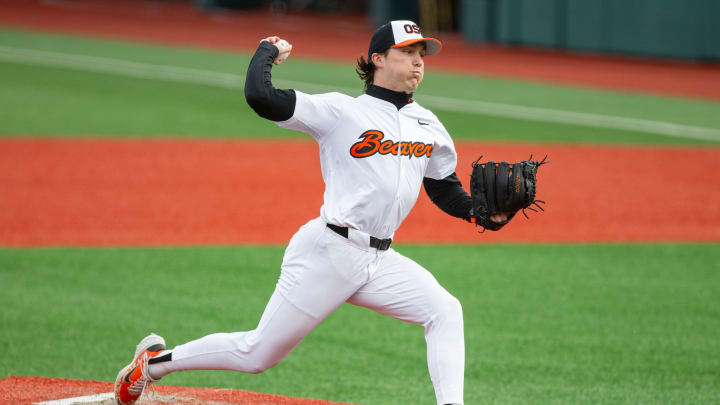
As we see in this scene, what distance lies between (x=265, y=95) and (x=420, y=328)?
3.08 metres

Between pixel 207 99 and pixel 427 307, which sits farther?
pixel 207 99

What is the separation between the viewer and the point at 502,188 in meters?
4.52

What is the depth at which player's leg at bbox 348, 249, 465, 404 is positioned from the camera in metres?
4.44

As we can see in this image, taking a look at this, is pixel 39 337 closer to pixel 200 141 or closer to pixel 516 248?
pixel 516 248

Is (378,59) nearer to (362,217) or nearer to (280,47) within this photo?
(280,47)

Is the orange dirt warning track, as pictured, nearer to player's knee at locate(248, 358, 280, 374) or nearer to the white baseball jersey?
player's knee at locate(248, 358, 280, 374)

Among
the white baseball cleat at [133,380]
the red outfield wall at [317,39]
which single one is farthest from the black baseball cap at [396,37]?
the red outfield wall at [317,39]

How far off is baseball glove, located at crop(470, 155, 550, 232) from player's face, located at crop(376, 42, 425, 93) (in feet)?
1.49

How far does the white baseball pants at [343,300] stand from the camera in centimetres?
442

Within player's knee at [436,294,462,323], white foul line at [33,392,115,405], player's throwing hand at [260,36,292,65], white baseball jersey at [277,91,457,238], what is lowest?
white foul line at [33,392,115,405]

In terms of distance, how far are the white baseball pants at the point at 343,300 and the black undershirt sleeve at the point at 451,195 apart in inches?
15.6

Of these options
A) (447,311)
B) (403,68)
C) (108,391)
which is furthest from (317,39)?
(447,311)

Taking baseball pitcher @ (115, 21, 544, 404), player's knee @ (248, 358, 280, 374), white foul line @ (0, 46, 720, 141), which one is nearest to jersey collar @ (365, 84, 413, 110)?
baseball pitcher @ (115, 21, 544, 404)

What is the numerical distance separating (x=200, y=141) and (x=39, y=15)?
63.1 feet
